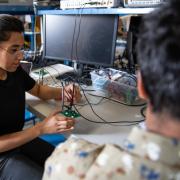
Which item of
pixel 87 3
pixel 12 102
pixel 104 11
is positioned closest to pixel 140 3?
pixel 104 11

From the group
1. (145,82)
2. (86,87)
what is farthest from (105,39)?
(145,82)

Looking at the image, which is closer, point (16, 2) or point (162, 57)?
point (162, 57)

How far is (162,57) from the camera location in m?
0.51

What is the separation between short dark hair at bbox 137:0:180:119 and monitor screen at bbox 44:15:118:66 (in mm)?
1020

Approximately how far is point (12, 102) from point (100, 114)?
437 millimetres

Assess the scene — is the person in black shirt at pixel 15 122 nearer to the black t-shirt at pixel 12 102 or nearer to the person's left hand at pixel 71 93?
the black t-shirt at pixel 12 102

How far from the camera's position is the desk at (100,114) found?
43.6 inches

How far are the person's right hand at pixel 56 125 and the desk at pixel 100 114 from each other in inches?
1.6

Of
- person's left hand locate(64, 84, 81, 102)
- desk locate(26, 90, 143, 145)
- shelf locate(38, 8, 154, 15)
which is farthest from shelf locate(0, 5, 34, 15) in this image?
person's left hand locate(64, 84, 81, 102)

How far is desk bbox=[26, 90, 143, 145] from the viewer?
1107 mm

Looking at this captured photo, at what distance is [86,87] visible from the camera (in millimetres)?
1713

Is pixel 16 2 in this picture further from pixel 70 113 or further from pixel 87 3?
pixel 70 113

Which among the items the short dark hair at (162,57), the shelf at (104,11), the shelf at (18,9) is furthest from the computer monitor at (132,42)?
the short dark hair at (162,57)

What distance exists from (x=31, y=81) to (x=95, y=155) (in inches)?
38.0
